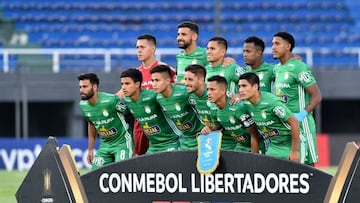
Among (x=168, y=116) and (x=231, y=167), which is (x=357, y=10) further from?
(x=231, y=167)

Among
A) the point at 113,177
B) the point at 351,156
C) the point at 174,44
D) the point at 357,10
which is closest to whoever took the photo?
the point at 351,156

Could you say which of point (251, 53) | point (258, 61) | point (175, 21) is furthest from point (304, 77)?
point (175, 21)

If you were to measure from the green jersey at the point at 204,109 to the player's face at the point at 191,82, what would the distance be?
6.2 inches

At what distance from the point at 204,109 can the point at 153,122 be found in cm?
69

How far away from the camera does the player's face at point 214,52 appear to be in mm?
12305

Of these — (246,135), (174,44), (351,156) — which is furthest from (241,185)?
(174,44)

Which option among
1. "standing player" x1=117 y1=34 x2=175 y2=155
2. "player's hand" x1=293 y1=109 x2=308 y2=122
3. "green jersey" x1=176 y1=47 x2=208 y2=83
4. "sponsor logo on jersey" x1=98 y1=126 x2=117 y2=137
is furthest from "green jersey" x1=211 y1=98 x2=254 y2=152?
"sponsor logo on jersey" x1=98 y1=126 x2=117 y2=137

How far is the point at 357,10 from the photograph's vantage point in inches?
1233

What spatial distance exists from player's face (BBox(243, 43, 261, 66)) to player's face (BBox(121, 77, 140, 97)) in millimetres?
1155

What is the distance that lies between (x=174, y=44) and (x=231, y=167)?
62.8 ft

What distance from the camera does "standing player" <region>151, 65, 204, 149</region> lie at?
1190 centimetres

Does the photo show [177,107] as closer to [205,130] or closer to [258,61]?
[205,130]

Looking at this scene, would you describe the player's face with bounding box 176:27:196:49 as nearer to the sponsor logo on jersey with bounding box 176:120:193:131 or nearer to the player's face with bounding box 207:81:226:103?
the sponsor logo on jersey with bounding box 176:120:193:131

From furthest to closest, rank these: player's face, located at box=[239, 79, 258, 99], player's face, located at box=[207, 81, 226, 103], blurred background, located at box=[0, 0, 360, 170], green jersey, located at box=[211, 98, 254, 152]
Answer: blurred background, located at box=[0, 0, 360, 170] → green jersey, located at box=[211, 98, 254, 152] → player's face, located at box=[207, 81, 226, 103] → player's face, located at box=[239, 79, 258, 99]
